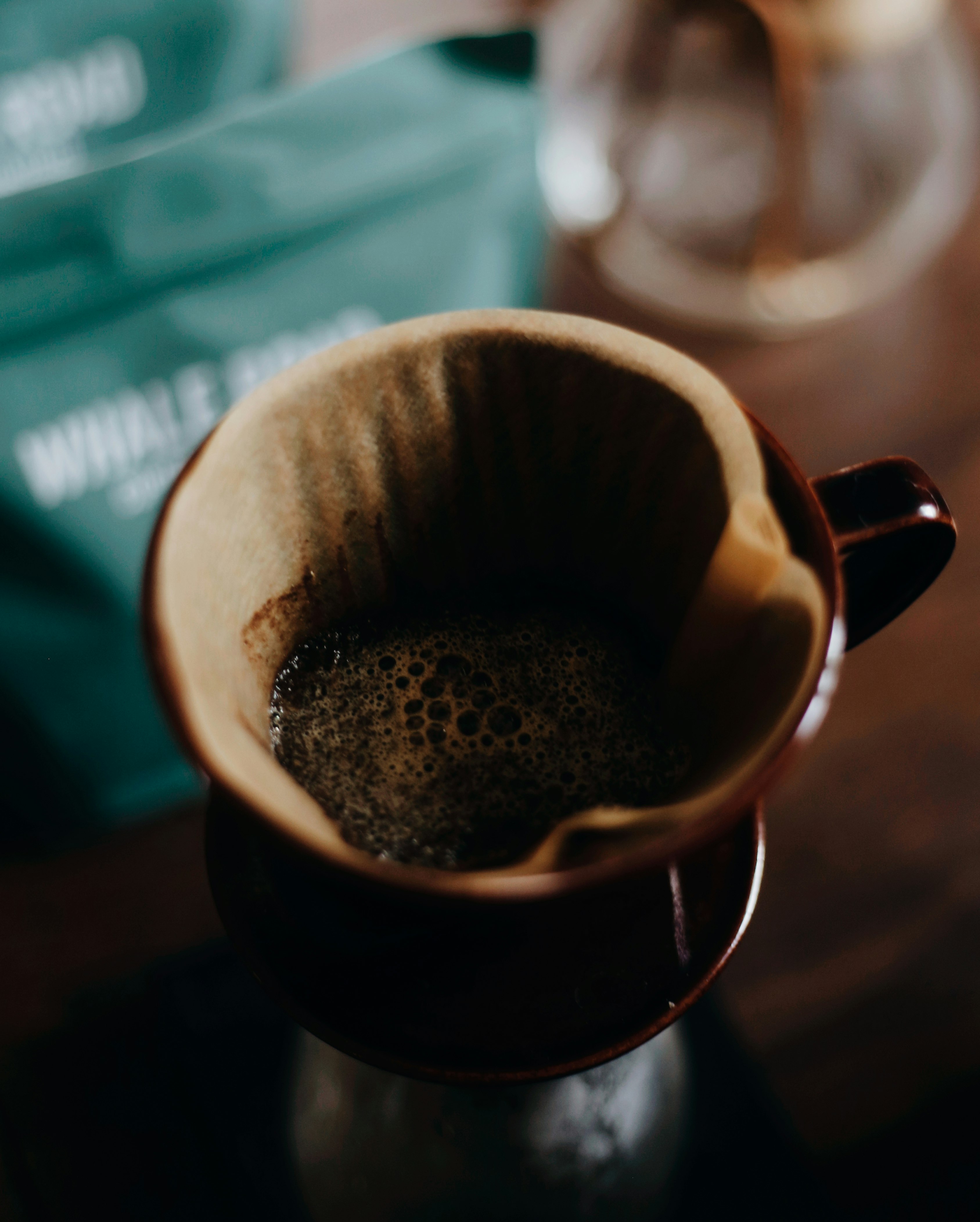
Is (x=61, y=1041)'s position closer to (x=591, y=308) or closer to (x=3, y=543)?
(x=3, y=543)

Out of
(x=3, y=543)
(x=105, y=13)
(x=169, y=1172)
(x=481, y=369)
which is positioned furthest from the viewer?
(x=105, y=13)

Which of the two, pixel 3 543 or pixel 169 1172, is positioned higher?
pixel 3 543

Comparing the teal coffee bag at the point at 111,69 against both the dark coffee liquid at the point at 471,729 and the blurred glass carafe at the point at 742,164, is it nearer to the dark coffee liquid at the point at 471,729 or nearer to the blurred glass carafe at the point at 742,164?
the blurred glass carafe at the point at 742,164

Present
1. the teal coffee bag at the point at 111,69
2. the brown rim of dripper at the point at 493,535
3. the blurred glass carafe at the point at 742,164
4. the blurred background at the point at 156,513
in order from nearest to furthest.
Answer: the brown rim of dripper at the point at 493,535 → the blurred background at the point at 156,513 → the teal coffee bag at the point at 111,69 → the blurred glass carafe at the point at 742,164

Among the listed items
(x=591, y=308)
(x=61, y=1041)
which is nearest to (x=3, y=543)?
(x=61, y=1041)

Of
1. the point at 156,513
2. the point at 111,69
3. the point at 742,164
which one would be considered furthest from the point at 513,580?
the point at 742,164

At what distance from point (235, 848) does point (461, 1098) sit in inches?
5.1

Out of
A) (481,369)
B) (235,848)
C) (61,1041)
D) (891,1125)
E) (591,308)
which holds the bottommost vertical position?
(891,1125)

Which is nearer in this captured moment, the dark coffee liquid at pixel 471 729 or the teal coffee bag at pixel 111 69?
the dark coffee liquid at pixel 471 729

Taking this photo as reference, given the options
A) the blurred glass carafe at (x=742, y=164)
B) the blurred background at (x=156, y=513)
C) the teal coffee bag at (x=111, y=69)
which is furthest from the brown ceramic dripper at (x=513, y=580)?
the blurred glass carafe at (x=742, y=164)

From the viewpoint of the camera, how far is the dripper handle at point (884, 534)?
0.25 metres

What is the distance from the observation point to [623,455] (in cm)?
26

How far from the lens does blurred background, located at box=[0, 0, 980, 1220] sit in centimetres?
51

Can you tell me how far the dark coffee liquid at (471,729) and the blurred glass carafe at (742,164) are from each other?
0.65m
